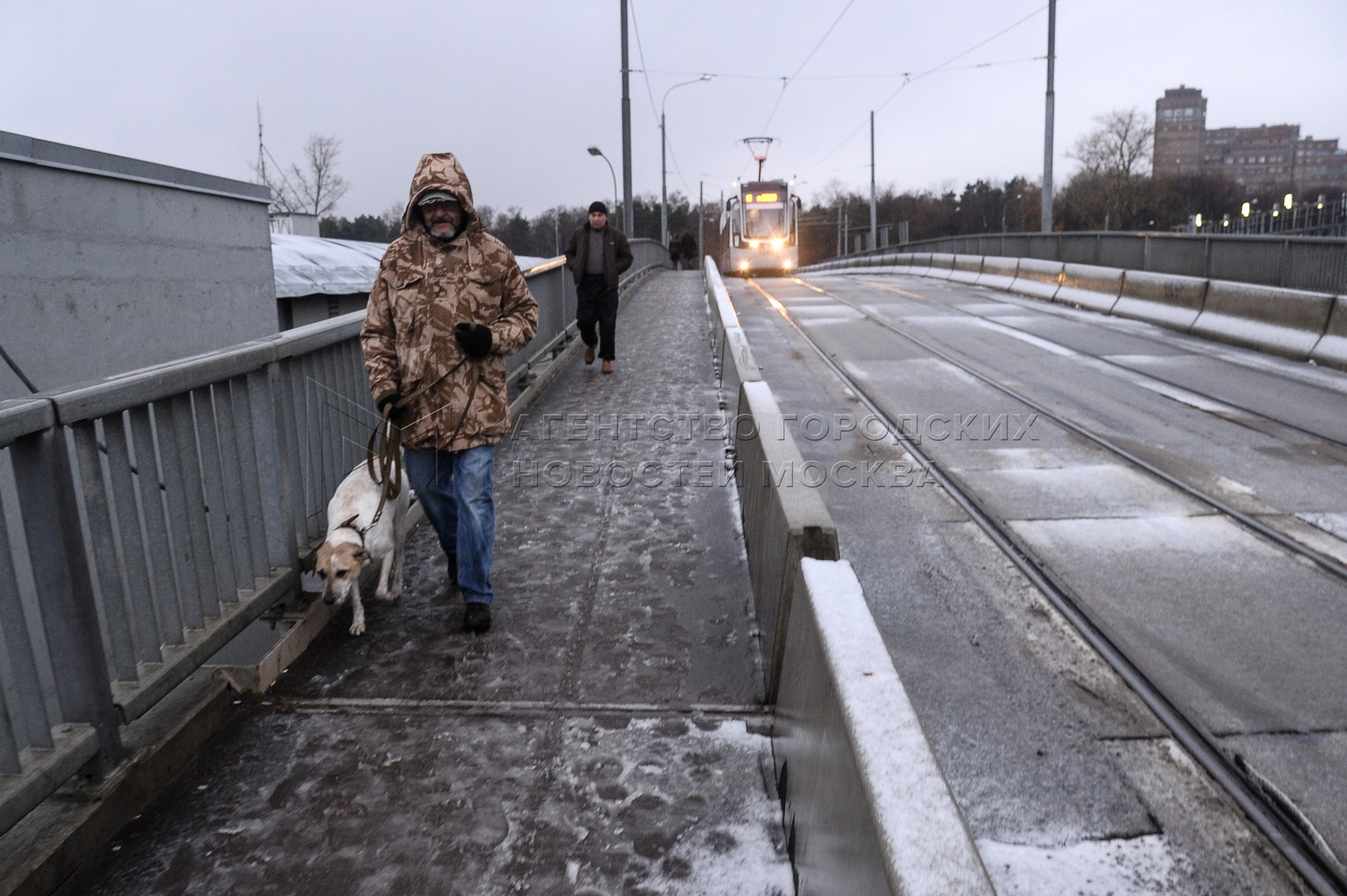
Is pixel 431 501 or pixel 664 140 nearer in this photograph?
pixel 431 501

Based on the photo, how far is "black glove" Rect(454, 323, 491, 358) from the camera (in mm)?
4516

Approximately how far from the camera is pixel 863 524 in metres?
6.56

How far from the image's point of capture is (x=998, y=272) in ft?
80.4

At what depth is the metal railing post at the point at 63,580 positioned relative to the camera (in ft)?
9.70

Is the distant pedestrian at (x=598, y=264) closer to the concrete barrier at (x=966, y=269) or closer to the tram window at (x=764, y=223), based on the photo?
the concrete barrier at (x=966, y=269)

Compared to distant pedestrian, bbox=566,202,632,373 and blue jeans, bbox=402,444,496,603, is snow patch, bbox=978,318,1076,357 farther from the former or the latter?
blue jeans, bbox=402,444,496,603

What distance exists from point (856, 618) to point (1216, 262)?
1508 centimetres

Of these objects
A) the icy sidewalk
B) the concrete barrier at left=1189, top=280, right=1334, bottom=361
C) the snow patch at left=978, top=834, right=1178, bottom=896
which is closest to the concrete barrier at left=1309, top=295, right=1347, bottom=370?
the concrete barrier at left=1189, top=280, right=1334, bottom=361

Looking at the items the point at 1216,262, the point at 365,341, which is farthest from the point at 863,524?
the point at 1216,262

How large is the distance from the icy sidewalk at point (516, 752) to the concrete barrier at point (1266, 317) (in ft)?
31.8

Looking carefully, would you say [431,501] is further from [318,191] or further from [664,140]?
[318,191]

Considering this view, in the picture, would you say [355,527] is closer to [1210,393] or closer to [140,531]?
[140,531]

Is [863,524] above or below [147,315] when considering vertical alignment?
below

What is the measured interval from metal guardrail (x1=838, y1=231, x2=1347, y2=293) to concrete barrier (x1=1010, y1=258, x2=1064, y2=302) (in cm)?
24
